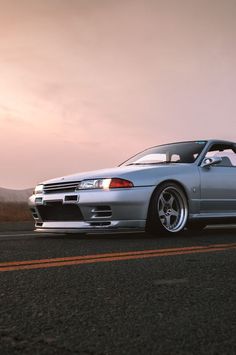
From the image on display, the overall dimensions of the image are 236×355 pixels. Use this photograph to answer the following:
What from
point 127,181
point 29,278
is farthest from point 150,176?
point 29,278

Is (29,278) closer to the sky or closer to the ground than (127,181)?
closer to the ground

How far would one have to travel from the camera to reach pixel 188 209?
7375 millimetres

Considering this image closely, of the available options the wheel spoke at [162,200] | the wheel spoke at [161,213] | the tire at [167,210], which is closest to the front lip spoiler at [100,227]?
the tire at [167,210]

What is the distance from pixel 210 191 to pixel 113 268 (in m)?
3.90

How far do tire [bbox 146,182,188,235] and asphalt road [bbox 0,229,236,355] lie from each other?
1.73m

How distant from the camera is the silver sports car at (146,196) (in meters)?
6.71

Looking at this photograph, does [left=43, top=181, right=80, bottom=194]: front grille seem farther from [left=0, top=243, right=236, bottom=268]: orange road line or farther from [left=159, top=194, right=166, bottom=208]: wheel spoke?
[left=0, top=243, right=236, bottom=268]: orange road line

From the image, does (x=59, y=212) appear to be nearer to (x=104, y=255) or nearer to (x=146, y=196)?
(x=146, y=196)

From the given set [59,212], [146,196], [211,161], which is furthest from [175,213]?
[59,212]

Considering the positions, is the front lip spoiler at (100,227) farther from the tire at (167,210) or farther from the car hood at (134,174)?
the car hood at (134,174)

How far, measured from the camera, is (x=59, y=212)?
277 inches

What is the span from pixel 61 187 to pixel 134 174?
0.98m

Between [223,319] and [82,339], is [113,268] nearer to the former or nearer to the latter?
[223,319]

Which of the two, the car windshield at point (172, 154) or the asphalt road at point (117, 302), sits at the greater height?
the car windshield at point (172, 154)
